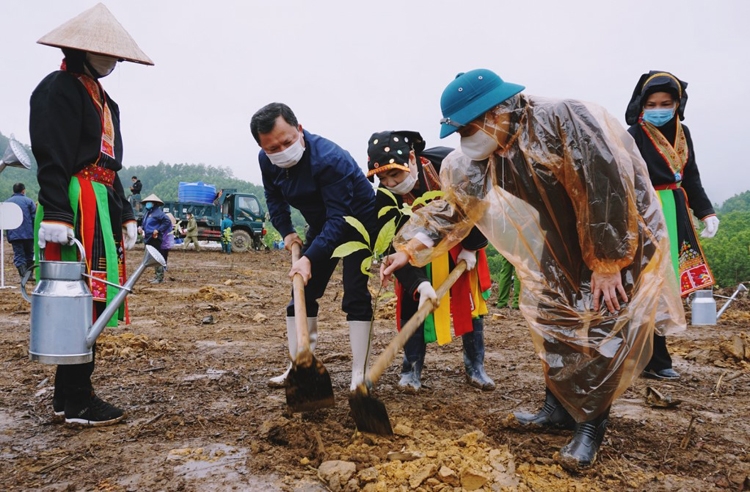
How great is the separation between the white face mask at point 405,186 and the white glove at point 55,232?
5.06 feet

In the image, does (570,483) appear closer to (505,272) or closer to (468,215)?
(468,215)

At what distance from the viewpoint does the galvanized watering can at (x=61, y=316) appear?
2.32m

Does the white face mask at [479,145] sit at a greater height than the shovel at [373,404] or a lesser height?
greater

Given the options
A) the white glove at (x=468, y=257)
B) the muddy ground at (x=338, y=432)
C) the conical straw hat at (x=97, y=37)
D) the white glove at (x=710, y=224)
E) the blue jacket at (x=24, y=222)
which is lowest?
the muddy ground at (x=338, y=432)

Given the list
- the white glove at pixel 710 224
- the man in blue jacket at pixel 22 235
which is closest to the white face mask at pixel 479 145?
the white glove at pixel 710 224

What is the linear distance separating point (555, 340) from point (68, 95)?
7.42 feet

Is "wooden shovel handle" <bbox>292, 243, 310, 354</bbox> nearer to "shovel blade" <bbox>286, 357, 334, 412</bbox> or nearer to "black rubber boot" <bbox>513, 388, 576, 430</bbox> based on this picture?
"shovel blade" <bbox>286, 357, 334, 412</bbox>

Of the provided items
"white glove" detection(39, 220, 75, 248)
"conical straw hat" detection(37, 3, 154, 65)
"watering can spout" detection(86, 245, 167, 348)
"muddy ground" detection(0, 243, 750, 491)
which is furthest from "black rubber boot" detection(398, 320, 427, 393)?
"conical straw hat" detection(37, 3, 154, 65)

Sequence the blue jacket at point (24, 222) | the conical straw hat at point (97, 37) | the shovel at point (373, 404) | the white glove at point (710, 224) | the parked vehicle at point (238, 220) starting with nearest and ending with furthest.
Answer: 1. the shovel at point (373, 404)
2. the conical straw hat at point (97, 37)
3. the white glove at point (710, 224)
4. the blue jacket at point (24, 222)
5. the parked vehicle at point (238, 220)

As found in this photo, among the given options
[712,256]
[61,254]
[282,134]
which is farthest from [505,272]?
[61,254]

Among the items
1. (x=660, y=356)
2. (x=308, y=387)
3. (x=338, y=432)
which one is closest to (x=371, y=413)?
(x=338, y=432)

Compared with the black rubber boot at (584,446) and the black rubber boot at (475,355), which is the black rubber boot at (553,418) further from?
the black rubber boot at (475,355)

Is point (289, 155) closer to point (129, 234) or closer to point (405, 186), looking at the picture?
point (405, 186)

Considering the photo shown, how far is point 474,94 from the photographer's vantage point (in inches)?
81.7
